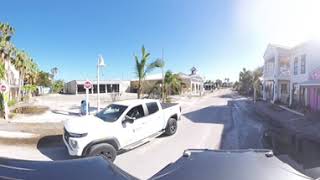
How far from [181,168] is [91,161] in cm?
108

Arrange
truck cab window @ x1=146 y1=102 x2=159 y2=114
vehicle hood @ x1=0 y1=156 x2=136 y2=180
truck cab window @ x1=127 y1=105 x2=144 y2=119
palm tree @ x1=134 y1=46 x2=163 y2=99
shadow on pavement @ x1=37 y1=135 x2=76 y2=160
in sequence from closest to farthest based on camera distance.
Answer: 1. vehicle hood @ x1=0 y1=156 x2=136 y2=180
2. shadow on pavement @ x1=37 y1=135 x2=76 y2=160
3. truck cab window @ x1=127 y1=105 x2=144 y2=119
4. truck cab window @ x1=146 y1=102 x2=159 y2=114
5. palm tree @ x1=134 y1=46 x2=163 y2=99

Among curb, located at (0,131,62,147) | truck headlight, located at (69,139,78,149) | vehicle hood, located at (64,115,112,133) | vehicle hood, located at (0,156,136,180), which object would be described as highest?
vehicle hood, located at (0,156,136,180)

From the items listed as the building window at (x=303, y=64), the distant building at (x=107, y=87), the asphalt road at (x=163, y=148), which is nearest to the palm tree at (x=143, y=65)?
the asphalt road at (x=163, y=148)

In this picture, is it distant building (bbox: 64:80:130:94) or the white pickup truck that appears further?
distant building (bbox: 64:80:130:94)

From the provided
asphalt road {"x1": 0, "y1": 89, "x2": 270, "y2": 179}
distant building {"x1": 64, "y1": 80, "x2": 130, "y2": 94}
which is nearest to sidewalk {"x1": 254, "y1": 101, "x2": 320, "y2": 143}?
asphalt road {"x1": 0, "y1": 89, "x2": 270, "y2": 179}

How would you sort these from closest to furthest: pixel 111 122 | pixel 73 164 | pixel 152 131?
1. pixel 73 164
2. pixel 111 122
3. pixel 152 131

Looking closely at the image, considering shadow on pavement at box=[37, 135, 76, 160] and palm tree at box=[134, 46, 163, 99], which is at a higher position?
palm tree at box=[134, 46, 163, 99]

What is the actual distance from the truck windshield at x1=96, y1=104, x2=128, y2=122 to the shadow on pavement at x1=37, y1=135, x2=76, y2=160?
1612 millimetres

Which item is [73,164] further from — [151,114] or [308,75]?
[308,75]

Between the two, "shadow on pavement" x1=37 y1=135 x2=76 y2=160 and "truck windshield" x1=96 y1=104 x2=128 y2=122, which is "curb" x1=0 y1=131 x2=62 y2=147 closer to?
"shadow on pavement" x1=37 y1=135 x2=76 y2=160

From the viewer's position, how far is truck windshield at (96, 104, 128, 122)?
8773 millimetres

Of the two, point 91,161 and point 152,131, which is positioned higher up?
point 91,161

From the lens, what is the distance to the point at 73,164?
2.93 meters

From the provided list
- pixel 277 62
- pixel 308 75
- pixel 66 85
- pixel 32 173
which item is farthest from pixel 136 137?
pixel 66 85
